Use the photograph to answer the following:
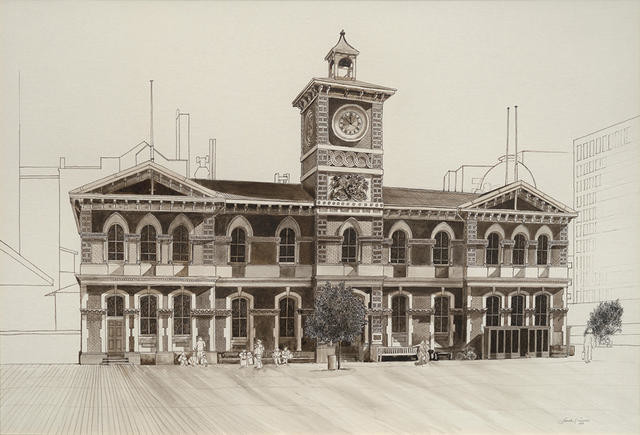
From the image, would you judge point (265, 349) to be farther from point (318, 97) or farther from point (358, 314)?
point (318, 97)

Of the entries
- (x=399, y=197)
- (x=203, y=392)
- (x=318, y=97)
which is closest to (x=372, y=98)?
(x=318, y=97)

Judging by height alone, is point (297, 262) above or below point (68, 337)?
above

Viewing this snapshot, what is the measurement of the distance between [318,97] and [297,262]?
5.13 meters

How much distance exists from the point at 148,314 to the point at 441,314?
9.40 meters

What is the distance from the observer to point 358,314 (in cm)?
2102

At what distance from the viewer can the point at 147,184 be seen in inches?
812

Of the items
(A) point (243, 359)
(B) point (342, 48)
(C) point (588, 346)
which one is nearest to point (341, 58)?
(B) point (342, 48)

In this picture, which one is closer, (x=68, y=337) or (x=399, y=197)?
(x=68, y=337)

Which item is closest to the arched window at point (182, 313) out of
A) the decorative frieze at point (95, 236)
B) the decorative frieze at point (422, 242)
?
the decorative frieze at point (95, 236)

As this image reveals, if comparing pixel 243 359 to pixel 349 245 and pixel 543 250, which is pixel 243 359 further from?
pixel 543 250

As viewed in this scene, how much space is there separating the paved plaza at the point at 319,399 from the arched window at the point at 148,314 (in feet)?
4.58

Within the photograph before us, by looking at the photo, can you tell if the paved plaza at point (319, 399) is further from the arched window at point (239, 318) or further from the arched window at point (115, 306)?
the arched window at point (115, 306)

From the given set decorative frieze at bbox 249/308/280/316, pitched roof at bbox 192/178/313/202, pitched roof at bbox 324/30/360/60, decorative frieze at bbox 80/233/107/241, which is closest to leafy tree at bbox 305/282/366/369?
decorative frieze at bbox 249/308/280/316
